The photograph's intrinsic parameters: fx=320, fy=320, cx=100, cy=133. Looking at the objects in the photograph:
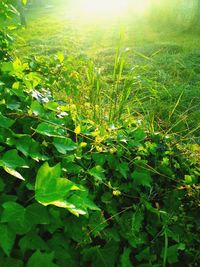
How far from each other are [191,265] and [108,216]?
43 cm

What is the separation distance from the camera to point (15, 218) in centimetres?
90

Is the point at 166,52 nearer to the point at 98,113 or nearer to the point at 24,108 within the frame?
the point at 98,113

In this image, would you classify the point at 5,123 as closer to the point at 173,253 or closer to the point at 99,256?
the point at 99,256

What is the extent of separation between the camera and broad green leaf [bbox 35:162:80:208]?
81 cm

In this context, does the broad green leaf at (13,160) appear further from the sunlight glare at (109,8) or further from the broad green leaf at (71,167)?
the sunlight glare at (109,8)

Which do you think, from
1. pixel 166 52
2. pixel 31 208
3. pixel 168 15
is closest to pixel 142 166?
pixel 31 208

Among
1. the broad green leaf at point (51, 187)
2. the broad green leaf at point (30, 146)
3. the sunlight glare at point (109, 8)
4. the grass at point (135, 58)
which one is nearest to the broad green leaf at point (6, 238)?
the broad green leaf at point (51, 187)

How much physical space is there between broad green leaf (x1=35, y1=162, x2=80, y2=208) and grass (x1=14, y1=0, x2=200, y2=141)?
1.16 meters

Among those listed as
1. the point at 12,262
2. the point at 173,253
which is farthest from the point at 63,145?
the point at 173,253

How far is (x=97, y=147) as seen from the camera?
1442 millimetres

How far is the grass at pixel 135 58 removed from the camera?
2.79 meters

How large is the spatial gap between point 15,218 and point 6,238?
0.06 m

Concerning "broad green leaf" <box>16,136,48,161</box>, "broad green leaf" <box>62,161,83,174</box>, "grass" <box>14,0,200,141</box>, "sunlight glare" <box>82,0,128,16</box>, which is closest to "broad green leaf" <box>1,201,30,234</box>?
"broad green leaf" <box>16,136,48,161</box>

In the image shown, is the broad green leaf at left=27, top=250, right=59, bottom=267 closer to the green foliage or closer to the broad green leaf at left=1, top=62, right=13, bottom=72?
the green foliage
